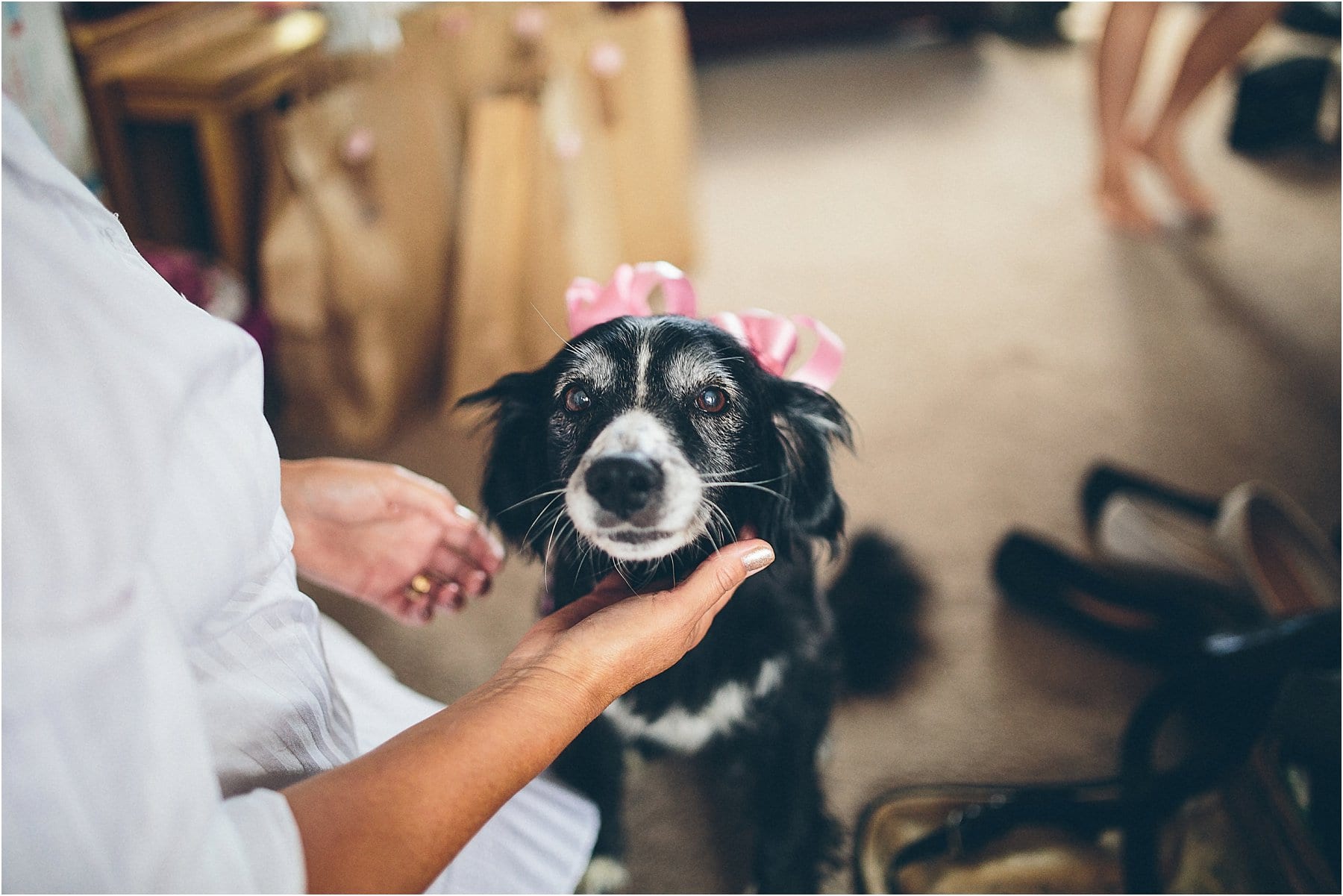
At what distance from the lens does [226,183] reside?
64.8 inches

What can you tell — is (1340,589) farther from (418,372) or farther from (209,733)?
(418,372)

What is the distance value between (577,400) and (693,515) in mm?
188

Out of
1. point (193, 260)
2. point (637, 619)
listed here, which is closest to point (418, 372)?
point (193, 260)

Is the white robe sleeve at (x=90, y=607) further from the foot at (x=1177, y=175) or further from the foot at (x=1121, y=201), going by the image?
the foot at (x=1177, y=175)

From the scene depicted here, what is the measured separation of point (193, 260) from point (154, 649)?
1.37 m

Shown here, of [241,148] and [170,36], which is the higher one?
[170,36]

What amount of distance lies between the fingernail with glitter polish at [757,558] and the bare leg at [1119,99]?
2189 mm

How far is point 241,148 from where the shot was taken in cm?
165

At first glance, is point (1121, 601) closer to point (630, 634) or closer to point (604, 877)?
point (604, 877)

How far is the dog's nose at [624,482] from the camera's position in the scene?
684mm

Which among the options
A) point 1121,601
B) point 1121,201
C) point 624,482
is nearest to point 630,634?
point 624,482

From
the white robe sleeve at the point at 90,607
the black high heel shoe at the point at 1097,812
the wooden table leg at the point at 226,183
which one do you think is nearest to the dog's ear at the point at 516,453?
the white robe sleeve at the point at 90,607

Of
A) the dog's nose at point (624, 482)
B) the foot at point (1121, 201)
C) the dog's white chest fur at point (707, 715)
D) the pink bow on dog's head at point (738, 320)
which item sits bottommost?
the dog's white chest fur at point (707, 715)

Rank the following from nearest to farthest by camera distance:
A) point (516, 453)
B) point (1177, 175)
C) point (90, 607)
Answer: point (90, 607) < point (516, 453) < point (1177, 175)
